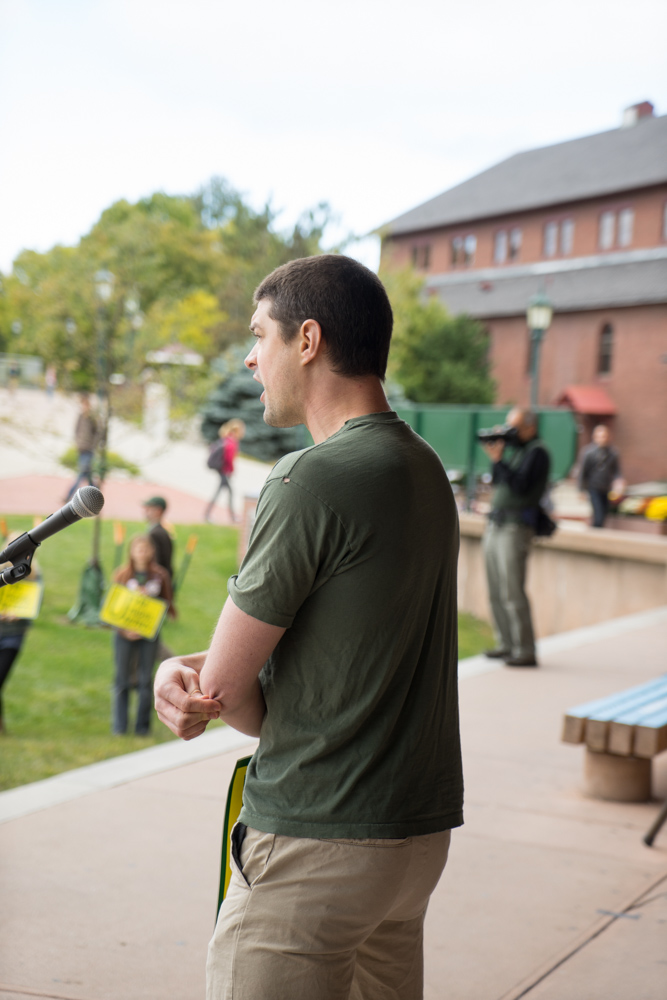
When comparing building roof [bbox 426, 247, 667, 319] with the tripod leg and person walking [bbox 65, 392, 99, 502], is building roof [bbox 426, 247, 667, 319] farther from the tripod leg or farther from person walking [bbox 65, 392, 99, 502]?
the tripod leg

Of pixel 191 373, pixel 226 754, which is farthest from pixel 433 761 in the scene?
pixel 191 373

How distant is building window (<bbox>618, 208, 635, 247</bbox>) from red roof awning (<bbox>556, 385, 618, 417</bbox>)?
6.13 meters

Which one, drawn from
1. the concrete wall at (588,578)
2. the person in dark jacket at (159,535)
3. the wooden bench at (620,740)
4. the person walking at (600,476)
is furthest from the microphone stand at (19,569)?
the person walking at (600,476)

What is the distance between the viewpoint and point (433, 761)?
1.60 m

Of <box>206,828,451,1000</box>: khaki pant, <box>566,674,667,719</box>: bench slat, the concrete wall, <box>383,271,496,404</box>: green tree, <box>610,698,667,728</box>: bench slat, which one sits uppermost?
<box>383,271,496,404</box>: green tree

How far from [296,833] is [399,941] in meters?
0.39

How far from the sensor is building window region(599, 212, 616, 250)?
4109cm

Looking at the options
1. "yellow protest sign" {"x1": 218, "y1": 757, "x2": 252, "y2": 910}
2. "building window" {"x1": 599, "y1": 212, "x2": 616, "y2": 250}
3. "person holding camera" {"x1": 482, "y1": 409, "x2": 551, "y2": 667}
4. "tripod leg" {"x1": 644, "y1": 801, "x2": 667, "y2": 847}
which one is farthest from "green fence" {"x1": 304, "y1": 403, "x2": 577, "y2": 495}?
"building window" {"x1": 599, "y1": 212, "x2": 616, "y2": 250}

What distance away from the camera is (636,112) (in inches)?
1674

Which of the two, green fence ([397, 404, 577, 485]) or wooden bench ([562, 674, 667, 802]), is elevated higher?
green fence ([397, 404, 577, 485])

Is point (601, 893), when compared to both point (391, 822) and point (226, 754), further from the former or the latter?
point (391, 822)

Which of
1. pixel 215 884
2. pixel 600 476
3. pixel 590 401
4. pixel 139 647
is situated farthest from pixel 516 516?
pixel 590 401

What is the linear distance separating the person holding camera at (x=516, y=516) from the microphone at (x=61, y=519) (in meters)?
6.01

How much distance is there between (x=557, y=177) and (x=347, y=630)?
45455 millimetres
